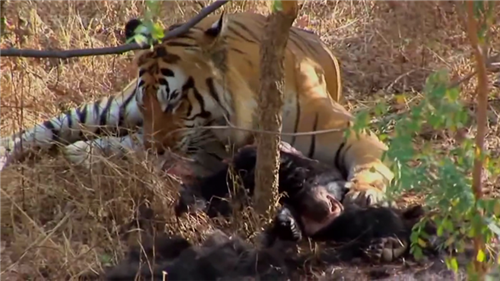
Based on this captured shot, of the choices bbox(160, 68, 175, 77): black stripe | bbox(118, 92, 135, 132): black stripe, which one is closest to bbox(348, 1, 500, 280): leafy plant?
bbox(160, 68, 175, 77): black stripe

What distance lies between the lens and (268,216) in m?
3.21

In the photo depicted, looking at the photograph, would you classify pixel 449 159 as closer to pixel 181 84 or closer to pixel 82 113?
pixel 181 84

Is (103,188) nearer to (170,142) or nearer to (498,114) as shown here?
(170,142)

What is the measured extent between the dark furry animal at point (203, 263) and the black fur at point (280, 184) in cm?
27

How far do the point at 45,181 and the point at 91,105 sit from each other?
1015mm

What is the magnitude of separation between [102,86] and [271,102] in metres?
1.74

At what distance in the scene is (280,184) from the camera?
132 inches

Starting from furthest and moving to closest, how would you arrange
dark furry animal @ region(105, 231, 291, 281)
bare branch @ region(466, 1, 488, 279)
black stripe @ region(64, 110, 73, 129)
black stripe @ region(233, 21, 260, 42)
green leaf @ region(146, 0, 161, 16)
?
1. black stripe @ region(64, 110, 73, 129)
2. black stripe @ region(233, 21, 260, 42)
3. dark furry animal @ region(105, 231, 291, 281)
4. bare branch @ region(466, 1, 488, 279)
5. green leaf @ region(146, 0, 161, 16)

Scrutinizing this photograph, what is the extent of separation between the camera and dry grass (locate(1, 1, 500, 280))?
3092 millimetres

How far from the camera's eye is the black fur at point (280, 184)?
10.7 feet

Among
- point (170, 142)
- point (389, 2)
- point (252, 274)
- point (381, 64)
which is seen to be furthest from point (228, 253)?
point (389, 2)

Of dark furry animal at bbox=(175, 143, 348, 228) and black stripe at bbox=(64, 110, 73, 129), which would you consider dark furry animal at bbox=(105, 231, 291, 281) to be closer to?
dark furry animal at bbox=(175, 143, 348, 228)

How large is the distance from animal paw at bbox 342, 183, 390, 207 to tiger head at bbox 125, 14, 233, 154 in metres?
0.69

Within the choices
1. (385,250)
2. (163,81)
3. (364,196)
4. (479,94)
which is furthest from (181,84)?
(479,94)
